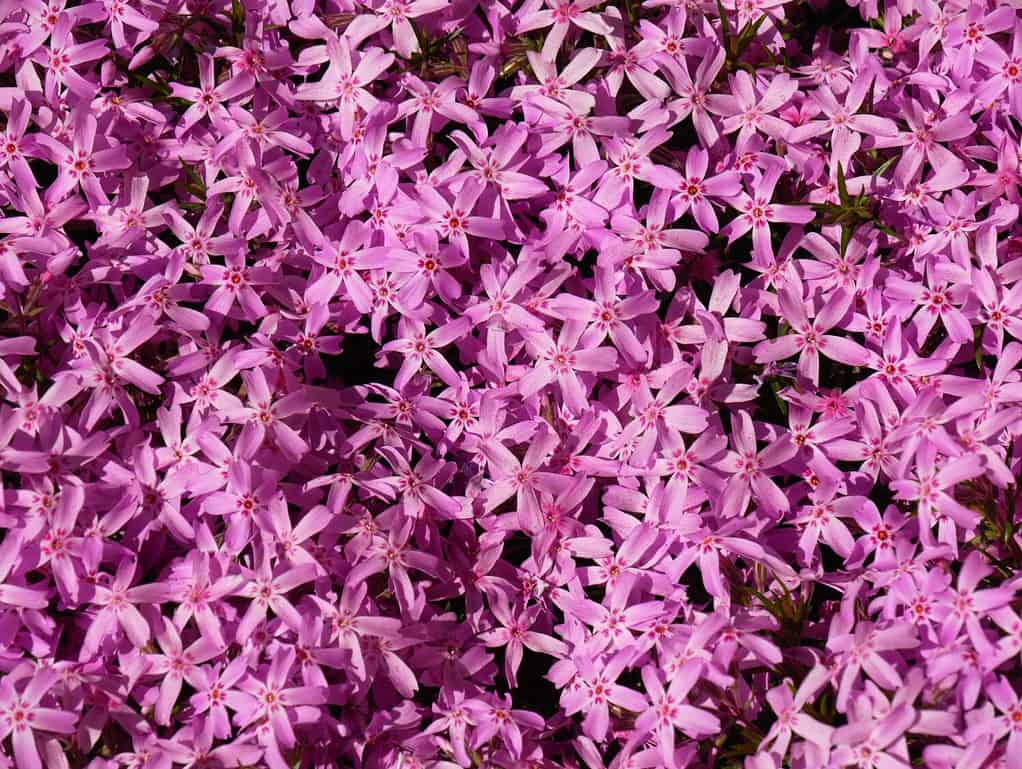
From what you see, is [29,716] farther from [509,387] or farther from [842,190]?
[842,190]

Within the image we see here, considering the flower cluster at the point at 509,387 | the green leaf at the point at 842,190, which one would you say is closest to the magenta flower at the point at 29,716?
the flower cluster at the point at 509,387

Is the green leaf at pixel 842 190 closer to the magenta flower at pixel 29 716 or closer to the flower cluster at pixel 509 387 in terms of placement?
the flower cluster at pixel 509 387

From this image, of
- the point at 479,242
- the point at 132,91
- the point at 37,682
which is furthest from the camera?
the point at 132,91

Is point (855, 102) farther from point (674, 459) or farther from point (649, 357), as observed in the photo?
point (674, 459)

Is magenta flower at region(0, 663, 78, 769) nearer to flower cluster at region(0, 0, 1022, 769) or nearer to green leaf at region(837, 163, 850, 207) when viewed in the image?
flower cluster at region(0, 0, 1022, 769)

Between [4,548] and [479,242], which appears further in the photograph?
[479,242]

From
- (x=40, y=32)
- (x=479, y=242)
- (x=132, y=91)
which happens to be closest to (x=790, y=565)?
(x=479, y=242)

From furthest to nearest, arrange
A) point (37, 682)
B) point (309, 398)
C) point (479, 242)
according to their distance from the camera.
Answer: point (479, 242) → point (309, 398) → point (37, 682)

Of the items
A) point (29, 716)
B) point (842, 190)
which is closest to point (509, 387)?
point (842, 190)
